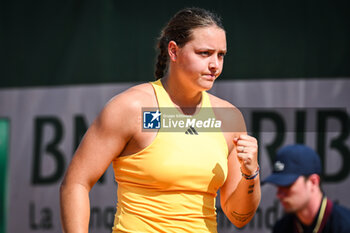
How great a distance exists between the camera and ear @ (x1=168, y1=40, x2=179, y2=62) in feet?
7.64

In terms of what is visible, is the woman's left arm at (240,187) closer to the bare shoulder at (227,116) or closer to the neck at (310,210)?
the bare shoulder at (227,116)

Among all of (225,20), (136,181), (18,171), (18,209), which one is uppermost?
(225,20)

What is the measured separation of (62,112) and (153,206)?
8.99 feet

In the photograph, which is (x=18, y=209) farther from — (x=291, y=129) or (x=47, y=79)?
(x=291, y=129)

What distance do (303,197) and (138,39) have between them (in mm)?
2159

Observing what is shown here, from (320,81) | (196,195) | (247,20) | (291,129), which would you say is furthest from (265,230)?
(196,195)

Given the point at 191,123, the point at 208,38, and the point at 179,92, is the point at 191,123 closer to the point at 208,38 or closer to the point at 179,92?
the point at 179,92

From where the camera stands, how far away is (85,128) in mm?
4703

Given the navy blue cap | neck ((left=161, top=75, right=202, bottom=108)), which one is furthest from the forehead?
the navy blue cap

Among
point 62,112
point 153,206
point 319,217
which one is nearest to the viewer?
point 153,206

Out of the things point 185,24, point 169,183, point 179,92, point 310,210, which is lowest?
point 310,210

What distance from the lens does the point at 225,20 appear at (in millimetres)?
4457

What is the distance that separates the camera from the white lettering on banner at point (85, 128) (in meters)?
4.20

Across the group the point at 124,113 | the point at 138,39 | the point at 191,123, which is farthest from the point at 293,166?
the point at 138,39
